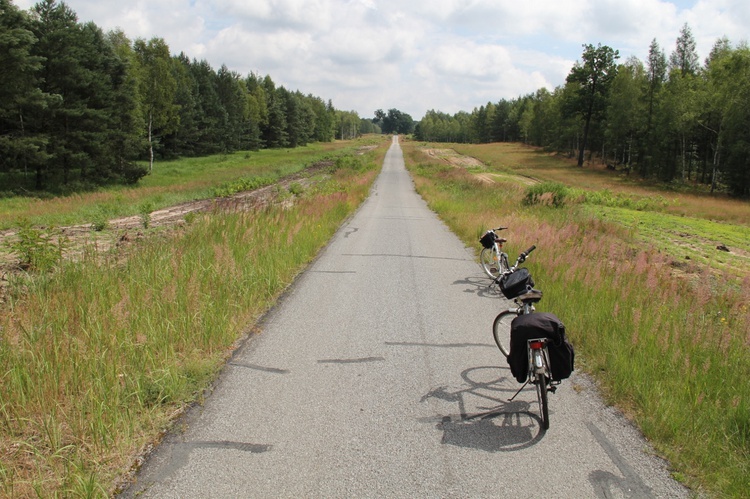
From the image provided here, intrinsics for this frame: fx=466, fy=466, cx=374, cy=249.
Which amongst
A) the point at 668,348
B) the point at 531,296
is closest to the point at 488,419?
the point at 531,296

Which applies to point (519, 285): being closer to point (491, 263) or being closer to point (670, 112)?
point (491, 263)

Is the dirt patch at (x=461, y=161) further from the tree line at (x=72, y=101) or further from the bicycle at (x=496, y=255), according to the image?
the bicycle at (x=496, y=255)

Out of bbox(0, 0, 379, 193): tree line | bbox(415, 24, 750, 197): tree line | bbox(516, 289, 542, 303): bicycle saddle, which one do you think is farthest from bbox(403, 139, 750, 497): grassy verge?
bbox(415, 24, 750, 197): tree line

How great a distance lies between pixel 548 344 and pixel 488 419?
0.87 metres

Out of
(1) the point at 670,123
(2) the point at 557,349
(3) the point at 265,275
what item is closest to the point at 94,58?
(3) the point at 265,275

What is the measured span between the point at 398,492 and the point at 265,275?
5.58m

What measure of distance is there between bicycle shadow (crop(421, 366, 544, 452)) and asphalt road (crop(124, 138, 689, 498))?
1 cm

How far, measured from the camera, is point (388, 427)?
158 inches

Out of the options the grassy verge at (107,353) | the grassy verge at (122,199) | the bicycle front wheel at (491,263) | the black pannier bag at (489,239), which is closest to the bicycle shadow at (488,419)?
the grassy verge at (107,353)

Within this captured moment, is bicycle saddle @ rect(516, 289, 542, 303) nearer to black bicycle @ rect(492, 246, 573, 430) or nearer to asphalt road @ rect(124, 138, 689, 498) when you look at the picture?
black bicycle @ rect(492, 246, 573, 430)

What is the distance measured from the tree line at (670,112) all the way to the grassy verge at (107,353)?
143ft

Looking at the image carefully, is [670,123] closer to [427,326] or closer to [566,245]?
[566,245]

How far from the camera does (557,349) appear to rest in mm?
4152

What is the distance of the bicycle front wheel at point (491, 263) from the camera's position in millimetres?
8795
